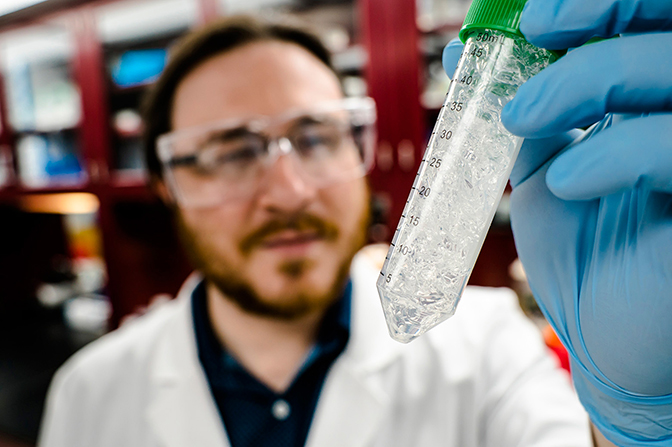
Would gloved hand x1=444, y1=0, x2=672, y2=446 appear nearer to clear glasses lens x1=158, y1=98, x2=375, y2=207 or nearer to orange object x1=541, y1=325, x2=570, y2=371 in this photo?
clear glasses lens x1=158, y1=98, x2=375, y2=207

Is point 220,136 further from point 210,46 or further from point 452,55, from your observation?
point 452,55

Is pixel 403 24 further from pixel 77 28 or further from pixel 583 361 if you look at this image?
pixel 77 28

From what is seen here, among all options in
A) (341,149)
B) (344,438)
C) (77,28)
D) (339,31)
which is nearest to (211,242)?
(341,149)

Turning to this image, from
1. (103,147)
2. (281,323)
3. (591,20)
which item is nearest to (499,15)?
(591,20)

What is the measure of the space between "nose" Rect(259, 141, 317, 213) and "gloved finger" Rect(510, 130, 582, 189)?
651 mm

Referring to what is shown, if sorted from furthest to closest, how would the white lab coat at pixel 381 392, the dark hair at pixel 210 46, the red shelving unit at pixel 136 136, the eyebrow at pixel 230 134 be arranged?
the red shelving unit at pixel 136 136
the dark hair at pixel 210 46
the eyebrow at pixel 230 134
the white lab coat at pixel 381 392

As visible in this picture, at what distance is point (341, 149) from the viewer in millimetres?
1328

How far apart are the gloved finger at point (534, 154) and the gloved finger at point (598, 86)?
0.07 m

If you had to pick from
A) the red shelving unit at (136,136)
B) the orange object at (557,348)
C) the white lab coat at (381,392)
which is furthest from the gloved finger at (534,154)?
the red shelving unit at (136,136)

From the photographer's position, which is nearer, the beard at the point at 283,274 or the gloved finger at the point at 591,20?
the gloved finger at the point at 591,20

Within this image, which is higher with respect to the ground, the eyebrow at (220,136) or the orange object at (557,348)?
the eyebrow at (220,136)

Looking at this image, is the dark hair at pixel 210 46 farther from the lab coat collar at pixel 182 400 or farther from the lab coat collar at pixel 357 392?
the lab coat collar at pixel 357 392

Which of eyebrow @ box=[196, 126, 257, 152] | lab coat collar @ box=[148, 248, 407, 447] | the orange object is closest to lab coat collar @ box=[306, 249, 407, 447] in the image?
lab coat collar @ box=[148, 248, 407, 447]

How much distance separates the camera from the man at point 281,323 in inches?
44.4
